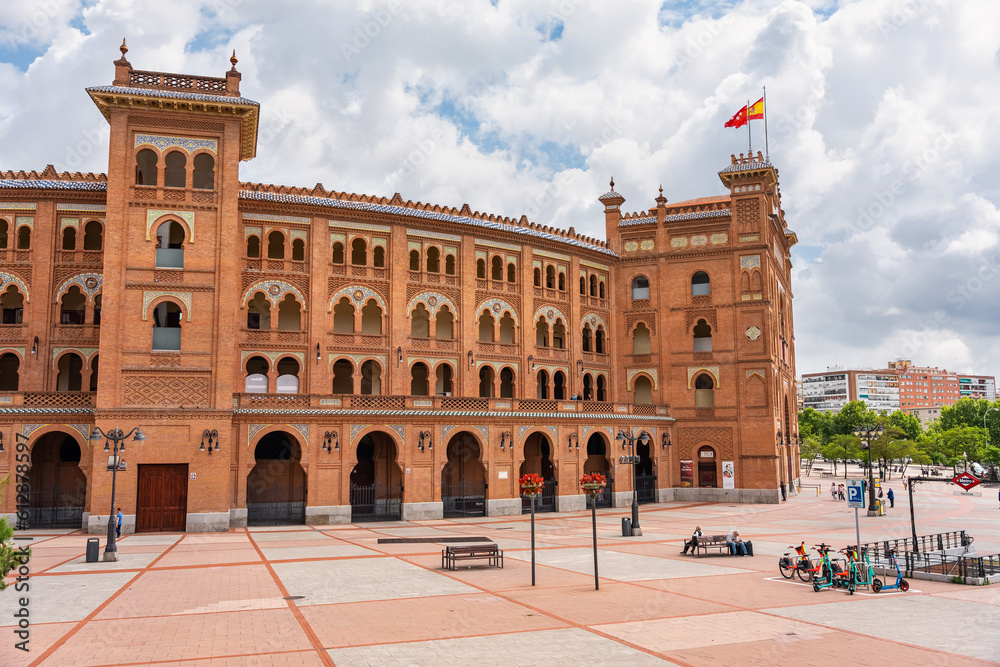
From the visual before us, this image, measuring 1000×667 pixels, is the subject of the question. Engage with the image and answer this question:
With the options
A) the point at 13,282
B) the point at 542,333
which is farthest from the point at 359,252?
the point at 13,282

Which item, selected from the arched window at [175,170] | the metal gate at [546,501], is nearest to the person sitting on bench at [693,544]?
the metal gate at [546,501]

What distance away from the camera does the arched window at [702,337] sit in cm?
5059

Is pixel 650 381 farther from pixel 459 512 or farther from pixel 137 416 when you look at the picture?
pixel 137 416

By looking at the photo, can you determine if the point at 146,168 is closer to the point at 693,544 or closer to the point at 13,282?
the point at 13,282

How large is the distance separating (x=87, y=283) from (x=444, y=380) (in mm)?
19453

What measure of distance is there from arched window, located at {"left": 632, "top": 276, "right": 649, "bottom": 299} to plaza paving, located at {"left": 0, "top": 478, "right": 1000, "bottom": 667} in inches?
1032

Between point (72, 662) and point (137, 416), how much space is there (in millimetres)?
22129

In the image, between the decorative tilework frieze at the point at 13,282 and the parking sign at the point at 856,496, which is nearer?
the parking sign at the point at 856,496

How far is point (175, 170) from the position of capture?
37062mm

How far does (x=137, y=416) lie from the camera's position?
3219cm

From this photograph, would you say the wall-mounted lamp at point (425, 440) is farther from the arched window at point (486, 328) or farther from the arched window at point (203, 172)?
the arched window at point (203, 172)

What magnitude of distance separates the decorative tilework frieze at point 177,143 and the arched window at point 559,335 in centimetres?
2323

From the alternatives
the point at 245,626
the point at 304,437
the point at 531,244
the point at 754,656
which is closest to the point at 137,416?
the point at 304,437

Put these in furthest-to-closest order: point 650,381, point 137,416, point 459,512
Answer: point 650,381 → point 459,512 → point 137,416
